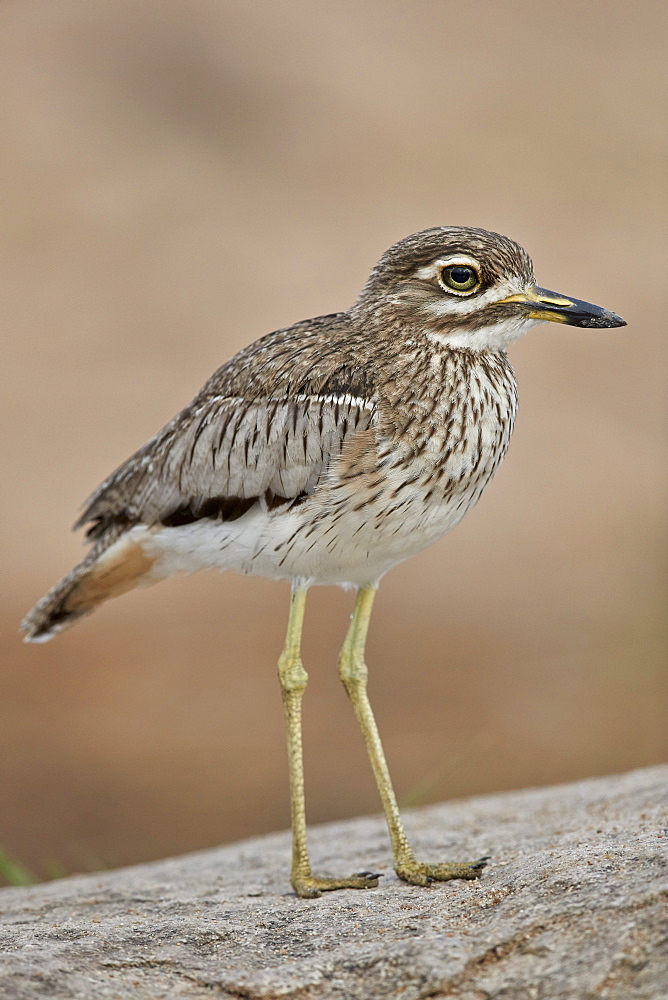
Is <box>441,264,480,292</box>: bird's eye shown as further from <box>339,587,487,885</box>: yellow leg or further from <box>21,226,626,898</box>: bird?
<box>339,587,487,885</box>: yellow leg

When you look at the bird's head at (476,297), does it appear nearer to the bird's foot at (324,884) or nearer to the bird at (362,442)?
the bird at (362,442)

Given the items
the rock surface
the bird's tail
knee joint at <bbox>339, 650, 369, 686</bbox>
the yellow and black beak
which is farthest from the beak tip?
the bird's tail

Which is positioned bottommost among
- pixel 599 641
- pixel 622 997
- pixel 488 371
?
pixel 622 997

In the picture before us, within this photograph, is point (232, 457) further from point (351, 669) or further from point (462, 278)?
point (462, 278)

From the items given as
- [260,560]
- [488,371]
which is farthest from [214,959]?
[488,371]

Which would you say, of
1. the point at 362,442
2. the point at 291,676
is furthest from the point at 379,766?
the point at 362,442

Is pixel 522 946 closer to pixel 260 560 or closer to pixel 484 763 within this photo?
pixel 260 560
